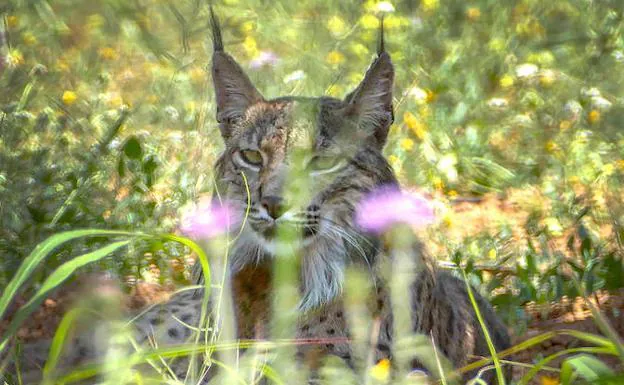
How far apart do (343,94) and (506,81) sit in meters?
1.15

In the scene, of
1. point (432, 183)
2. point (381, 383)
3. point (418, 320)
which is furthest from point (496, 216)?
point (381, 383)

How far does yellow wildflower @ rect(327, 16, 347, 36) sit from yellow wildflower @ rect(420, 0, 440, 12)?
0.62m

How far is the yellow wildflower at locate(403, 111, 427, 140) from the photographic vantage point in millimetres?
7051

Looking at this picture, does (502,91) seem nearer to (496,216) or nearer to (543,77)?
(543,77)

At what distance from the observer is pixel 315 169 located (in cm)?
434

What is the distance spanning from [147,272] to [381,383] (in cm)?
260

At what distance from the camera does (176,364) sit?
4.71 metres

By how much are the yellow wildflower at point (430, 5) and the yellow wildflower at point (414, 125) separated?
1.28 meters

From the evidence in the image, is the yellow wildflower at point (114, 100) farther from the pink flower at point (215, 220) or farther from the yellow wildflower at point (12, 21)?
the pink flower at point (215, 220)

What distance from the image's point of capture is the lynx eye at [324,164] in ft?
14.2

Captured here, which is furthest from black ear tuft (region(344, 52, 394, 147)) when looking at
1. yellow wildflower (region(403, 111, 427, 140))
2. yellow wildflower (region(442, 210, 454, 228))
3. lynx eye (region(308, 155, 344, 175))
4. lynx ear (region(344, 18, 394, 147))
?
yellow wildflower (region(403, 111, 427, 140))

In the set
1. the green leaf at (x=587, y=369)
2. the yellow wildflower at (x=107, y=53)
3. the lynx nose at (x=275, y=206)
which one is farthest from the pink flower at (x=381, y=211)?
the yellow wildflower at (x=107, y=53)

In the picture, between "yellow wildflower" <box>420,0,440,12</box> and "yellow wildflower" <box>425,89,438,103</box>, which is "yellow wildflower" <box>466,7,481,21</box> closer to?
"yellow wildflower" <box>420,0,440,12</box>

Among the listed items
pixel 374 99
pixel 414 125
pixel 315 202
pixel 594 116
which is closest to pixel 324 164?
pixel 315 202
